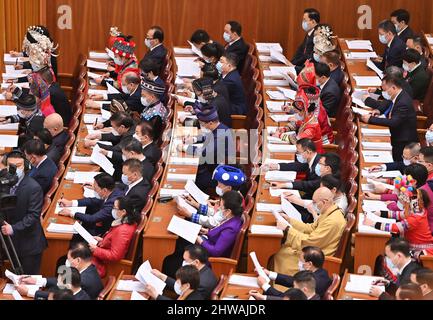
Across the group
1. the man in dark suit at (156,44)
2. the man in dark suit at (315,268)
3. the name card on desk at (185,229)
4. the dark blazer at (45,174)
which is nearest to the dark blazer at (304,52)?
the man in dark suit at (156,44)

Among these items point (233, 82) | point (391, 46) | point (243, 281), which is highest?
point (391, 46)

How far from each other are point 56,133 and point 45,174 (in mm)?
869

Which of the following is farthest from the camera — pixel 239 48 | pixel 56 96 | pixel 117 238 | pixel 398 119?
pixel 239 48

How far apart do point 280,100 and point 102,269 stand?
3262 millimetres

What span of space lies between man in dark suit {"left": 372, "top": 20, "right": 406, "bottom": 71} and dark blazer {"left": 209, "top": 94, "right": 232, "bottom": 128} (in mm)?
1964

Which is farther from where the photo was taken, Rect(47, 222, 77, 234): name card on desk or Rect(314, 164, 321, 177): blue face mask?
Rect(314, 164, 321, 177): blue face mask

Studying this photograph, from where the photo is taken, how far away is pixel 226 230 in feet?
29.8

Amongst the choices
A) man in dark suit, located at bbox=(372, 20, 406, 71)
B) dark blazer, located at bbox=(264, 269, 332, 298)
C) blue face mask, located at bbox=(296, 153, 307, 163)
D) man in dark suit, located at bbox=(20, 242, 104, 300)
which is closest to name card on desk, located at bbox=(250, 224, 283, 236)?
dark blazer, located at bbox=(264, 269, 332, 298)

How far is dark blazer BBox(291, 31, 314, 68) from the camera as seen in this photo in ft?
41.2

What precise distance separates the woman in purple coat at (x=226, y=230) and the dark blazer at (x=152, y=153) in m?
1.36

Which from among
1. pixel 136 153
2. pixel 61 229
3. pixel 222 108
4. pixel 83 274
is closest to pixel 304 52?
pixel 222 108

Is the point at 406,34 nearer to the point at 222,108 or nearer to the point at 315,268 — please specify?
the point at 222,108

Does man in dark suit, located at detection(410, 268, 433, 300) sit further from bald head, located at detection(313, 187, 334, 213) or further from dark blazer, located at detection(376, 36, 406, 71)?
dark blazer, located at detection(376, 36, 406, 71)
